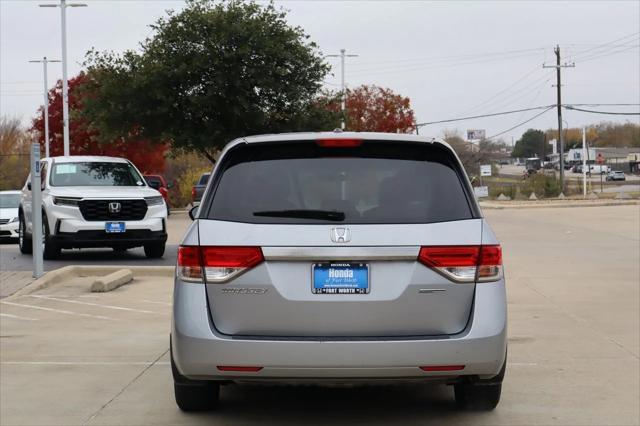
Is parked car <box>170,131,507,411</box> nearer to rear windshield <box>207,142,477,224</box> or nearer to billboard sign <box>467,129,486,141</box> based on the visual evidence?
rear windshield <box>207,142,477,224</box>

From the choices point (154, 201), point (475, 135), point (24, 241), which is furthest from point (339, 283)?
point (475, 135)

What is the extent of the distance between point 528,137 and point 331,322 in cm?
17120

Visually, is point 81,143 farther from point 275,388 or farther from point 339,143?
point 339,143

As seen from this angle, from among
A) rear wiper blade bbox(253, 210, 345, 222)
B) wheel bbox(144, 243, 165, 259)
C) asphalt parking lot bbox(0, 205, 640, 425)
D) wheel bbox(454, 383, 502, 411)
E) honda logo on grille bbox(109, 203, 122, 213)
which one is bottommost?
asphalt parking lot bbox(0, 205, 640, 425)

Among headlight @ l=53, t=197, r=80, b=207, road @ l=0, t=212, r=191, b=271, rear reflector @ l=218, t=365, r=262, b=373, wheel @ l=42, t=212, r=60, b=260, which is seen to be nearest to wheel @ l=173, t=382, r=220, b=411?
rear reflector @ l=218, t=365, r=262, b=373

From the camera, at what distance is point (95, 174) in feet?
54.7

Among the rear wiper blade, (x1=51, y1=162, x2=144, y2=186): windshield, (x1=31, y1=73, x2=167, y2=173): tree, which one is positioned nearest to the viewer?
the rear wiper blade

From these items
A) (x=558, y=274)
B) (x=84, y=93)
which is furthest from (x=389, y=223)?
(x=84, y=93)

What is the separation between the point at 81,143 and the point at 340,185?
150ft

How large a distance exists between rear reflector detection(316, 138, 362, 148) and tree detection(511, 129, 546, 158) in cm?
15844

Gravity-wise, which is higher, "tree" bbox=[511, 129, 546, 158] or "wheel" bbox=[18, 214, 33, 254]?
"tree" bbox=[511, 129, 546, 158]

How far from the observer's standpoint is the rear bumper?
504cm

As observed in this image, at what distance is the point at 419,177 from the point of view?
5.42m

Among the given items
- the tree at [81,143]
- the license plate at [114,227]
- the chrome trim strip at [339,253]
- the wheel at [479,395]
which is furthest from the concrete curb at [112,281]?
the tree at [81,143]
